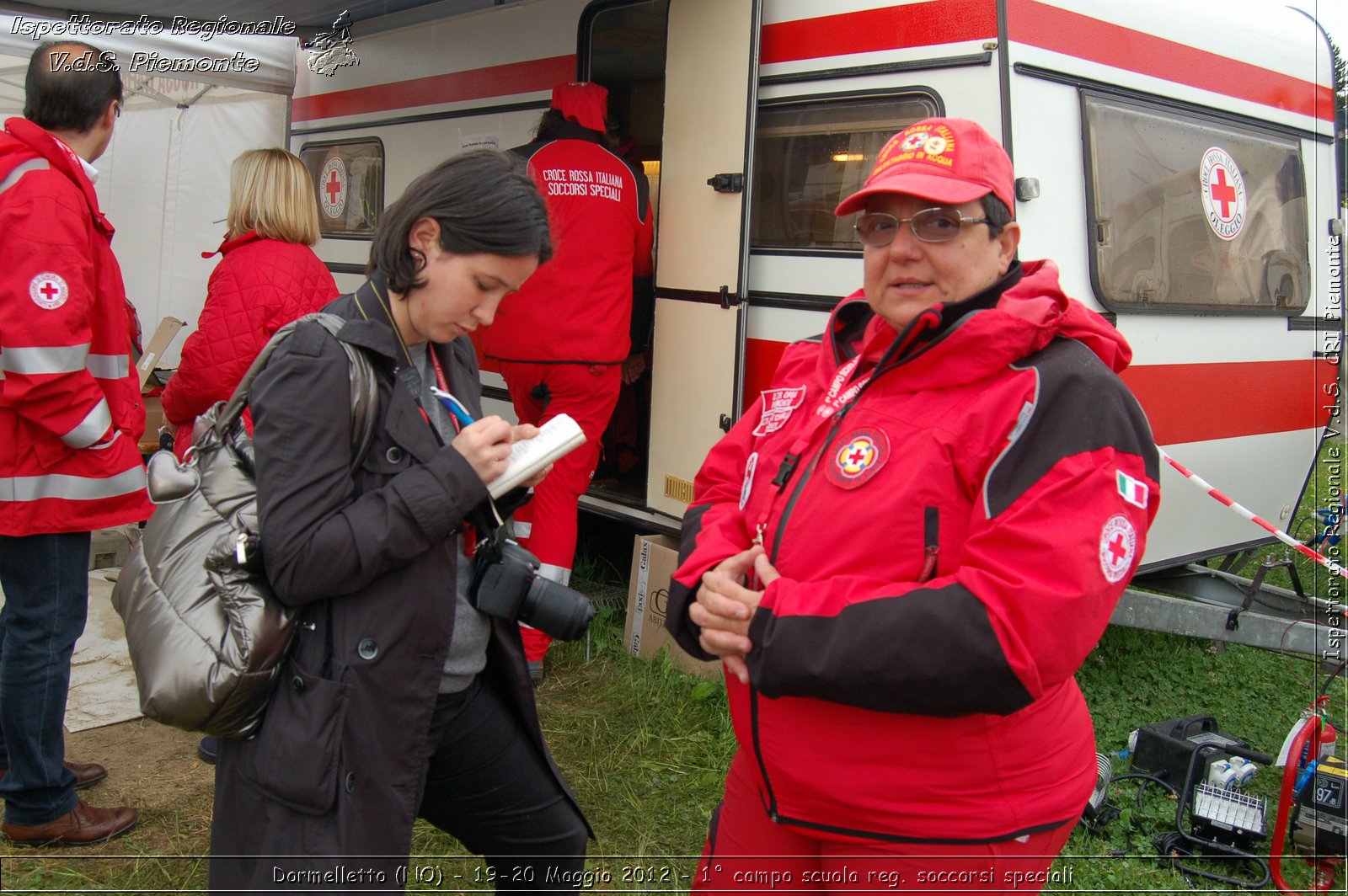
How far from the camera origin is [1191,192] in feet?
14.2

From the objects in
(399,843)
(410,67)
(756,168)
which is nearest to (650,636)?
(756,168)

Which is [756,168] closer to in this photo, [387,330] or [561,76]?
[561,76]

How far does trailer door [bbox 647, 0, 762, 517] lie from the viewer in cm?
418

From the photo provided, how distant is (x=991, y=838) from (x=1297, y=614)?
3.22 metres

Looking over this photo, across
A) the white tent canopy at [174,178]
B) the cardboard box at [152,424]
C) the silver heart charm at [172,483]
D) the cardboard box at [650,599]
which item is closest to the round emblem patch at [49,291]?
the silver heart charm at [172,483]

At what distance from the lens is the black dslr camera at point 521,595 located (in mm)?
1874

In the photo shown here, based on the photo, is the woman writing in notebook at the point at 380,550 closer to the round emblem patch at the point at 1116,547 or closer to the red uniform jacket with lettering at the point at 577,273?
the round emblem patch at the point at 1116,547

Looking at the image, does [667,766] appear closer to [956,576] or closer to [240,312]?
[240,312]

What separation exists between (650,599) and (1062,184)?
236cm

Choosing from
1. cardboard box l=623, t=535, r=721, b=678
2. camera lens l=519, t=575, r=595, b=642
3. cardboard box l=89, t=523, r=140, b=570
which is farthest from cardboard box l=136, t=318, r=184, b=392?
camera lens l=519, t=575, r=595, b=642

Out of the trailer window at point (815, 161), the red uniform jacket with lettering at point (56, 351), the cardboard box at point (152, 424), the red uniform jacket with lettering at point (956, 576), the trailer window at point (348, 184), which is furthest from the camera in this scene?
the trailer window at point (348, 184)

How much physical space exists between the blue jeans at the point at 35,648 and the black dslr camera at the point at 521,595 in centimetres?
173

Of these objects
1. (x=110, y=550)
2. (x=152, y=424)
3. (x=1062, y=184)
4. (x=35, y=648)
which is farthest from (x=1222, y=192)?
(x=110, y=550)

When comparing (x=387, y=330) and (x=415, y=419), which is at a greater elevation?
(x=387, y=330)
